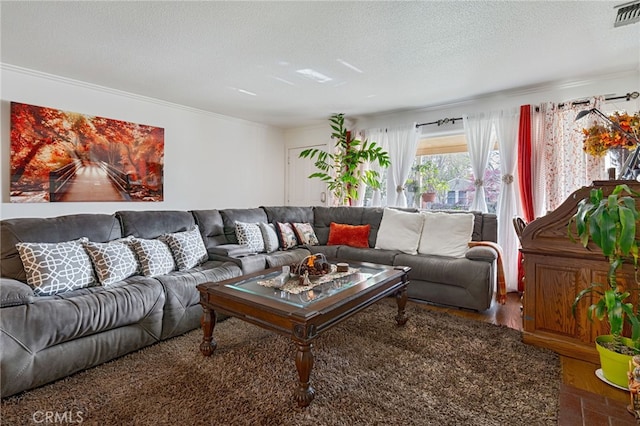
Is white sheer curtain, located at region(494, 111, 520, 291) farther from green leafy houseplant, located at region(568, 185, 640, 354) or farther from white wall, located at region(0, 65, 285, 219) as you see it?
white wall, located at region(0, 65, 285, 219)

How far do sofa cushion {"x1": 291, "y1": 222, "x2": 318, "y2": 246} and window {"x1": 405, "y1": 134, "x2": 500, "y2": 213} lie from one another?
1.56 m

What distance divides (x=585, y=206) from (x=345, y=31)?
6.42ft

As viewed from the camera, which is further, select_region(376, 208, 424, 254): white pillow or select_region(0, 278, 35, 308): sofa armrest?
select_region(376, 208, 424, 254): white pillow

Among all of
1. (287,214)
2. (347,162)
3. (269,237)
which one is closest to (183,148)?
(287,214)

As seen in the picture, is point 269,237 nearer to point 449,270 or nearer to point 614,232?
point 449,270

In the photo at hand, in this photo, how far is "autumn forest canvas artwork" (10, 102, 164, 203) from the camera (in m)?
3.06

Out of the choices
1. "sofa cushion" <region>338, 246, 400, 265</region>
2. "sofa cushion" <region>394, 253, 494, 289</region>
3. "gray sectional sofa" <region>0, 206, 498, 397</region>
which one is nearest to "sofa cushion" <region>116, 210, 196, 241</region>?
"gray sectional sofa" <region>0, 206, 498, 397</region>

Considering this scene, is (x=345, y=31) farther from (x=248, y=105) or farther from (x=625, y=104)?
(x=625, y=104)

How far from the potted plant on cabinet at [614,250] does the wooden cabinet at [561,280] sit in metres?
0.16

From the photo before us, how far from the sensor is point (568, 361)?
2.09m

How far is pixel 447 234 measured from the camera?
3.50 meters

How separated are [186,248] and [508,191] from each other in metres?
3.69

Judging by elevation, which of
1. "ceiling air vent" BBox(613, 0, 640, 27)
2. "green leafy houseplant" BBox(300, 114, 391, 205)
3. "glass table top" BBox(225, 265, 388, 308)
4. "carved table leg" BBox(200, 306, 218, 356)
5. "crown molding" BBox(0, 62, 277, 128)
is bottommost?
"carved table leg" BBox(200, 306, 218, 356)

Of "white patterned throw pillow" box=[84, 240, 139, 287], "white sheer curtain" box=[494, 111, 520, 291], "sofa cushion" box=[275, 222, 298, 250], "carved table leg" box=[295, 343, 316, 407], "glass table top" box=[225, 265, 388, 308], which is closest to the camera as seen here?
"carved table leg" box=[295, 343, 316, 407]
